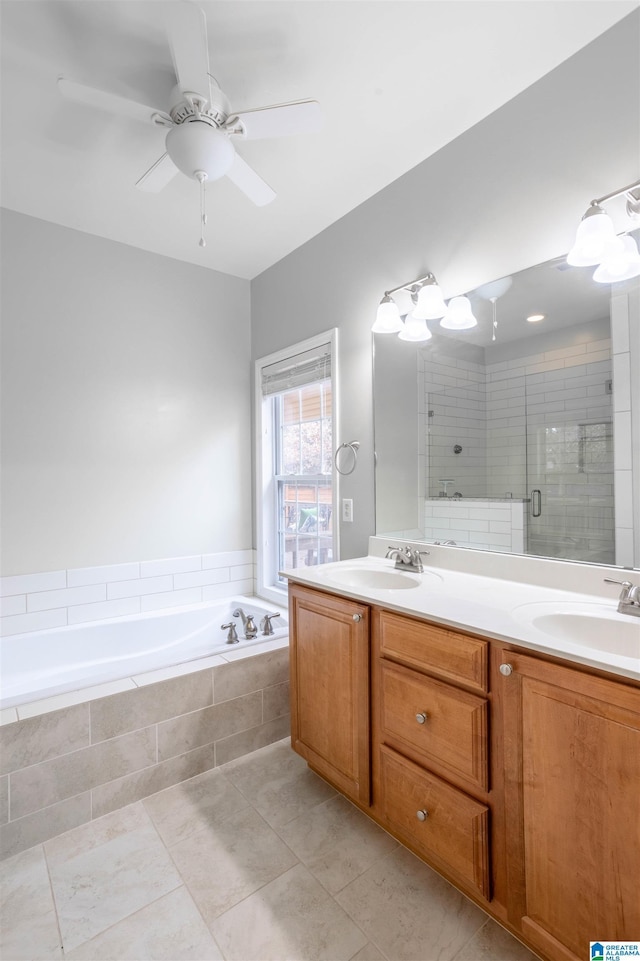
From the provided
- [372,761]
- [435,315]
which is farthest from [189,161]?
[372,761]

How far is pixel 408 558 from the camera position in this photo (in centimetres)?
194

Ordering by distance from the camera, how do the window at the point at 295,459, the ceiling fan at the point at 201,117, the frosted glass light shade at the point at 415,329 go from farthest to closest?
the window at the point at 295,459 → the frosted glass light shade at the point at 415,329 → the ceiling fan at the point at 201,117

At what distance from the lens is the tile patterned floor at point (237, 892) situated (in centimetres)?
122

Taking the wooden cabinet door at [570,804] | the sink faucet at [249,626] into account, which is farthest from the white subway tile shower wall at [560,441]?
the sink faucet at [249,626]

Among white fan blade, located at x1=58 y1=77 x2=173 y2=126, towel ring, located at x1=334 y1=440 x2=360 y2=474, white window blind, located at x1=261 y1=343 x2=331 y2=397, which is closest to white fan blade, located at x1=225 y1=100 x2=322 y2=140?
white fan blade, located at x1=58 y1=77 x2=173 y2=126

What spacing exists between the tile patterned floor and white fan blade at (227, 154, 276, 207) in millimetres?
2384

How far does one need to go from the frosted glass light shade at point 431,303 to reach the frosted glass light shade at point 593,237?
0.55 metres

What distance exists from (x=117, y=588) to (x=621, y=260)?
109 inches

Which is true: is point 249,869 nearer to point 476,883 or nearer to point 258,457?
point 476,883

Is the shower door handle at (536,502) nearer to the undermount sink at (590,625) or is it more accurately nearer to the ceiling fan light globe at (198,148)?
the undermount sink at (590,625)

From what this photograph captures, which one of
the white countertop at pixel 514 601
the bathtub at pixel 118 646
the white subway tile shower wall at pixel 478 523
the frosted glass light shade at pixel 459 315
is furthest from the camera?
the bathtub at pixel 118 646

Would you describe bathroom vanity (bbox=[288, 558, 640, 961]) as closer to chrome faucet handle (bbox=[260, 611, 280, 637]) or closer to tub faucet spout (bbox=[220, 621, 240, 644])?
chrome faucet handle (bbox=[260, 611, 280, 637])

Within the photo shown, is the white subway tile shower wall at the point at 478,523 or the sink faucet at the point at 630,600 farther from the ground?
the white subway tile shower wall at the point at 478,523

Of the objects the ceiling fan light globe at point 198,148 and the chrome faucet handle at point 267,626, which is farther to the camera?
the chrome faucet handle at point 267,626
